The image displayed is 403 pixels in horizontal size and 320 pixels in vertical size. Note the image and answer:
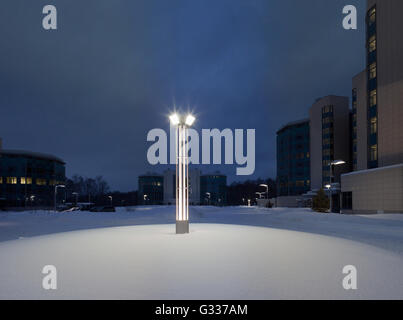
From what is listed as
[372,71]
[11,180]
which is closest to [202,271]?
[372,71]

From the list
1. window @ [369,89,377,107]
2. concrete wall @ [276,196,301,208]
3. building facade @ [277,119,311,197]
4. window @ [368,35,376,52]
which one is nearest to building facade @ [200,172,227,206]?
building facade @ [277,119,311,197]

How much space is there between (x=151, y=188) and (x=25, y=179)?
82.1 meters

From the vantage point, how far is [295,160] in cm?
10762

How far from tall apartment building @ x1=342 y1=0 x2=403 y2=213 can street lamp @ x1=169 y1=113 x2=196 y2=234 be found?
3237 cm

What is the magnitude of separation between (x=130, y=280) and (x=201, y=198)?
163795 millimetres

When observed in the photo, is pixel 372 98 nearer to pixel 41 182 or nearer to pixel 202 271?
pixel 202 271

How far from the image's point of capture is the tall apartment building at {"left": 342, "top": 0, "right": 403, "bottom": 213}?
35747 mm

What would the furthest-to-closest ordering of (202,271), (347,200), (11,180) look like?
(11,180), (347,200), (202,271)

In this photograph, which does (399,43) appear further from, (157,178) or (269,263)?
(157,178)

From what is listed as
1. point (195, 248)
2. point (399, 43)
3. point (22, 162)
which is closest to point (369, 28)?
point (399, 43)

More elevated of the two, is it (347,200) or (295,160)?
(295,160)

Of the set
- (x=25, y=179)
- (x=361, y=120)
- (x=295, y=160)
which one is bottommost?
(x=25, y=179)

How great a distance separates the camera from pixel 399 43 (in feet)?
Answer: 124

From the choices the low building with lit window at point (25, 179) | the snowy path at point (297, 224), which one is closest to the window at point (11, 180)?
the low building with lit window at point (25, 179)
